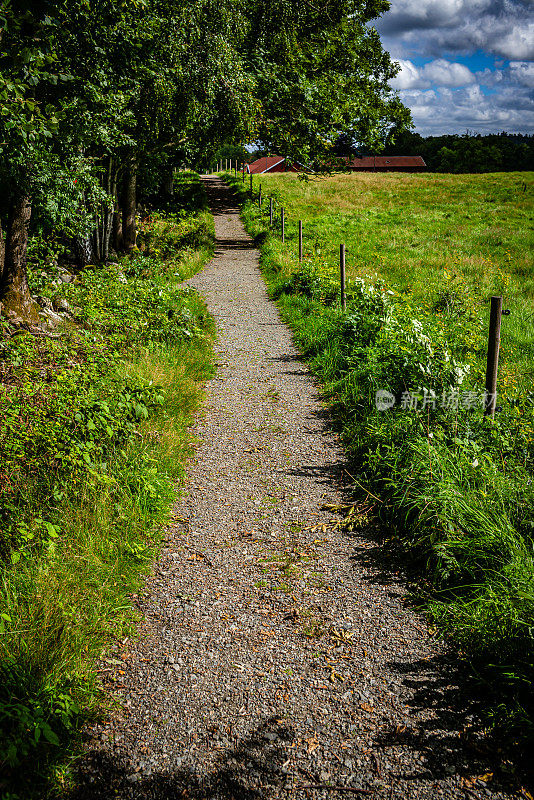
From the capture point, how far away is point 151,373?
6977mm

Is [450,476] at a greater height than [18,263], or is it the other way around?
[18,263]

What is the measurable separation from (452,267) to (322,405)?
1186cm

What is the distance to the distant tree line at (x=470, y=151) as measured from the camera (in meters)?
96.4

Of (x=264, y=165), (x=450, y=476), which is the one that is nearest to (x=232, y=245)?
(x=450, y=476)

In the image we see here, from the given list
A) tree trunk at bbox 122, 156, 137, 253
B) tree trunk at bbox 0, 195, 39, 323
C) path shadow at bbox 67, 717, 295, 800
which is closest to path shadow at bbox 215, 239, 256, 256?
tree trunk at bbox 122, 156, 137, 253

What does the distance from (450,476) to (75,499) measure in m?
3.15

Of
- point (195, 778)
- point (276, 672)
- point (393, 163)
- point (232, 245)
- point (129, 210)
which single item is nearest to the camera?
point (195, 778)

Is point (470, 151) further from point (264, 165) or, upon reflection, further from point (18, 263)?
point (18, 263)

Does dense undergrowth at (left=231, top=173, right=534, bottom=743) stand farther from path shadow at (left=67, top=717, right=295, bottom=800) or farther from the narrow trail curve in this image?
path shadow at (left=67, top=717, right=295, bottom=800)

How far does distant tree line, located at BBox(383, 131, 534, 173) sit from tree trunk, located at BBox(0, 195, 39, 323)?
93187 millimetres

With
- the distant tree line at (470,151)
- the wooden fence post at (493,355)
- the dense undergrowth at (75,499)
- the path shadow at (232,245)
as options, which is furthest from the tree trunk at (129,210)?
the distant tree line at (470,151)

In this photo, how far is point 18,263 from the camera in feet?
32.9

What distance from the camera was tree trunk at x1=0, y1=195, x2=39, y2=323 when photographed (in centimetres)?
980

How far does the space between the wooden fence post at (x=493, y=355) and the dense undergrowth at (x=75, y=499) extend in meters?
3.23
